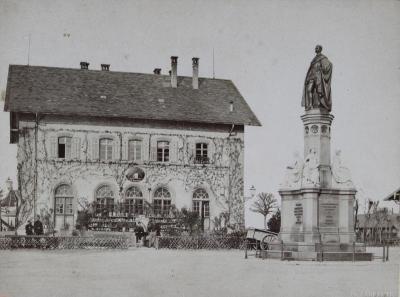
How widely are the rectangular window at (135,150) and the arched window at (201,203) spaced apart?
152 inches

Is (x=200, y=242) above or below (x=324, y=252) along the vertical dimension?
below

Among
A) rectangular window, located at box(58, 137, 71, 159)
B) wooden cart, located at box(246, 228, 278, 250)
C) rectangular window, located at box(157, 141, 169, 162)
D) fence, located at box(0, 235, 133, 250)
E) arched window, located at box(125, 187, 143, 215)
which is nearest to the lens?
wooden cart, located at box(246, 228, 278, 250)

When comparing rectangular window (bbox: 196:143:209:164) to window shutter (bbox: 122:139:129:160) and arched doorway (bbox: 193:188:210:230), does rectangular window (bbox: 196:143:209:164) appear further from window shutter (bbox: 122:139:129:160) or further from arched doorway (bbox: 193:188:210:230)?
window shutter (bbox: 122:139:129:160)

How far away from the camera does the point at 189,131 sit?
137 ft

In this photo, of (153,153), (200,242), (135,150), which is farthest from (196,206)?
(200,242)

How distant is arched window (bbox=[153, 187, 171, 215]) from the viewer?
40.8 metres

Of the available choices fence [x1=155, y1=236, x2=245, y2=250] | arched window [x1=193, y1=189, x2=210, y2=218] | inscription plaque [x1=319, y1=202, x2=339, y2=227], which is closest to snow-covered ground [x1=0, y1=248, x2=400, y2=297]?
inscription plaque [x1=319, y1=202, x2=339, y2=227]

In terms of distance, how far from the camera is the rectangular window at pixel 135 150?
1614 inches

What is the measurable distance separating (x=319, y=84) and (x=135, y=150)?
1868cm

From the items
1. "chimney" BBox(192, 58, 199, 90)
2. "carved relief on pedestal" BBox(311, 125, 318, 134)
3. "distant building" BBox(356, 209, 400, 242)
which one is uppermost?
"chimney" BBox(192, 58, 199, 90)

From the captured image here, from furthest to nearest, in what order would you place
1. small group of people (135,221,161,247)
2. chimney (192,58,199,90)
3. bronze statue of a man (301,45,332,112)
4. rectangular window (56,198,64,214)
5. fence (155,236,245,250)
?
chimney (192,58,199,90)
rectangular window (56,198,64,214)
small group of people (135,221,161,247)
fence (155,236,245,250)
bronze statue of a man (301,45,332,112)

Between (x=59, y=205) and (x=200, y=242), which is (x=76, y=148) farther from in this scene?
(x=200, y=242)

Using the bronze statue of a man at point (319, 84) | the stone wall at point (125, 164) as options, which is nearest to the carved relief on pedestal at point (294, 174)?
the bronze statue of a man at point (319, 84)

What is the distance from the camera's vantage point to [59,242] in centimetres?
2933
